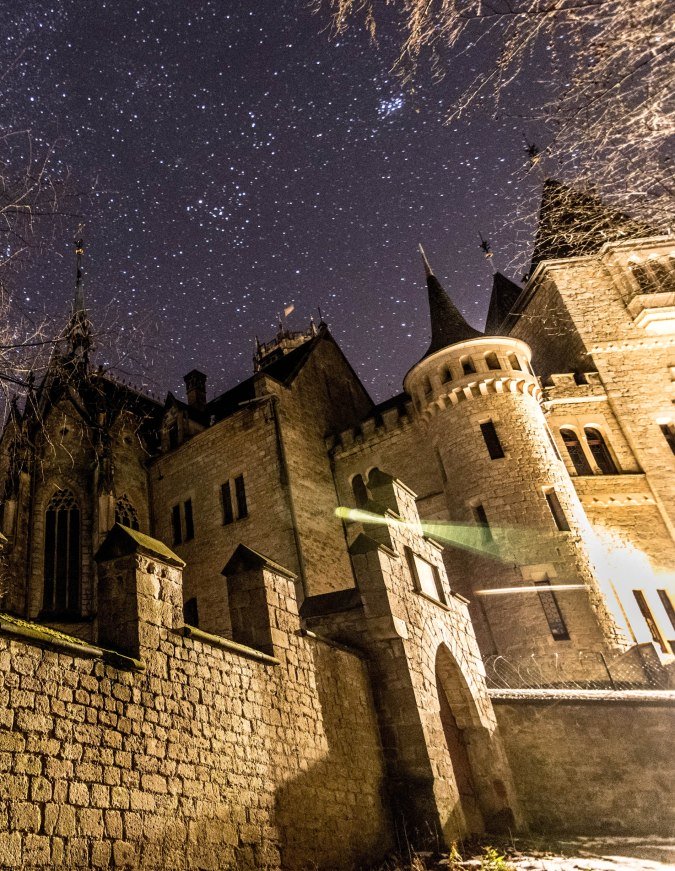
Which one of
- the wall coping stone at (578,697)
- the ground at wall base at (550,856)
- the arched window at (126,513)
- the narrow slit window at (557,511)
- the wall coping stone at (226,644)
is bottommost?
the ground at wall base at (550,856)

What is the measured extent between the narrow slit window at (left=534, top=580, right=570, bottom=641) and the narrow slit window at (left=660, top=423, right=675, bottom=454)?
8583 millimetres

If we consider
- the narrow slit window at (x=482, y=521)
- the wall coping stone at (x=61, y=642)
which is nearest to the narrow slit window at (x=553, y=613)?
the narrow slit window at (x=482, y=521)

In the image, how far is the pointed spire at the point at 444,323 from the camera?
22.7m

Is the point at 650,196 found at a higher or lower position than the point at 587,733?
higher

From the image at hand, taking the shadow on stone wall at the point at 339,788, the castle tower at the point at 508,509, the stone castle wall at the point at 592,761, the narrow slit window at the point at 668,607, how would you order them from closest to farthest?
the shadow on stone wall at the point at 339,788 → the stone castle wall at the point at 592,761 → the castle tower at the point at 508,509 → the narrow slit window at the point at 668,607

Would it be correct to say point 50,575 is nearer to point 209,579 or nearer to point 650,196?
point 209,579

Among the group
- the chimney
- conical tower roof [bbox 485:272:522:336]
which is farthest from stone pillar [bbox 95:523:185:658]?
conical tower roof [bbox 485:272:522:336]

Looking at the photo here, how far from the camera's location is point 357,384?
97.6ft

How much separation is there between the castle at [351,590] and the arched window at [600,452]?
5.2 inches

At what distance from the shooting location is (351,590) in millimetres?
10875

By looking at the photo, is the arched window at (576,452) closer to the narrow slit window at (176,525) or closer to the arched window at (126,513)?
the narrow slit window at (176,525)

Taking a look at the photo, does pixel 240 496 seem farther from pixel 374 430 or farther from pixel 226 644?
pixel 226 644

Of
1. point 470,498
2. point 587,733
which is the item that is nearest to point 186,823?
point 587,733

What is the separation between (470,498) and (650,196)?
13796 millimetres
